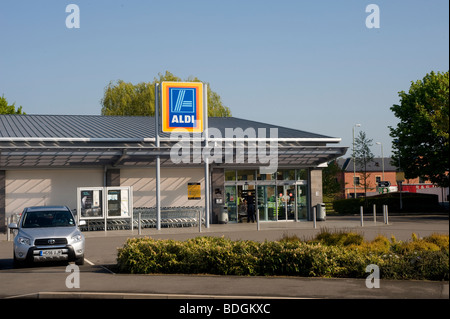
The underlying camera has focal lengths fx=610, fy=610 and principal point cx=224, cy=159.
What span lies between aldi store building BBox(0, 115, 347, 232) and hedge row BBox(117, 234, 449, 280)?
13855mm

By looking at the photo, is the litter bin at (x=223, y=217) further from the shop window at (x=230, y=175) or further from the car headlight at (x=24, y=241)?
the car headlight at (x=24, y=241)

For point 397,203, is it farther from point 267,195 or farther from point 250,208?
point 250,208

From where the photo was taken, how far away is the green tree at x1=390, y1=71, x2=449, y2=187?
Answer: 147ft

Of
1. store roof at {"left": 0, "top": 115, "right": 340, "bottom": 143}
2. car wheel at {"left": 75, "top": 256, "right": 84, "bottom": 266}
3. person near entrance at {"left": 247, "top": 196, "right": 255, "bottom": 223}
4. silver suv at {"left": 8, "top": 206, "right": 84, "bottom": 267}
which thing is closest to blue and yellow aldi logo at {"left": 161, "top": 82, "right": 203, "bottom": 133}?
store roof at {"left": 0, "top": 115, "right": 340, "bottom": 143}

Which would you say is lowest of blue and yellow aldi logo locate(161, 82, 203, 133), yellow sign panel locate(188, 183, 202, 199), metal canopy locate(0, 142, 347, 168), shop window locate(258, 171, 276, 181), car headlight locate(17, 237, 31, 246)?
car headlight locate(17, 237, 31, 246)

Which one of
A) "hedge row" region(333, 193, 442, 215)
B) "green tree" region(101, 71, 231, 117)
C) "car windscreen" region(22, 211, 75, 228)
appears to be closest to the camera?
"car windscreen" region(22, 211, 75, 228)

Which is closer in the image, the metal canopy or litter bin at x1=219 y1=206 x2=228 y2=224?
the metal canopy

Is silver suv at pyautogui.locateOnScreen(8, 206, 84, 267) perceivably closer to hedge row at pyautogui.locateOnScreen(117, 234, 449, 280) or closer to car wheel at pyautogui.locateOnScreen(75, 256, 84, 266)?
car wheel at pyautogui.locateOnScreen(75, 256, 84, 266)

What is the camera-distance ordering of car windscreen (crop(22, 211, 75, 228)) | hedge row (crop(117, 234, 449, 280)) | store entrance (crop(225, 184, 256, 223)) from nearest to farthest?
1. hedge row (crop(117, 234, 449, 280))
2. car windscreen (crop(22, 211, 75, 228))
3. store entrance (crop(225, 184, 256, 223))

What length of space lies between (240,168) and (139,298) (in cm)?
2414

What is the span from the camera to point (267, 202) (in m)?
34.8

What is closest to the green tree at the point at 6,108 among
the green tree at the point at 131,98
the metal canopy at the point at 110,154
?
the green tree at the point at 131,98

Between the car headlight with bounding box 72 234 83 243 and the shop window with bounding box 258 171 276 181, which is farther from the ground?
the shop window with bounding box 258 171 276 181

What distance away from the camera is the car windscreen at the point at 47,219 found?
16.8 meters
